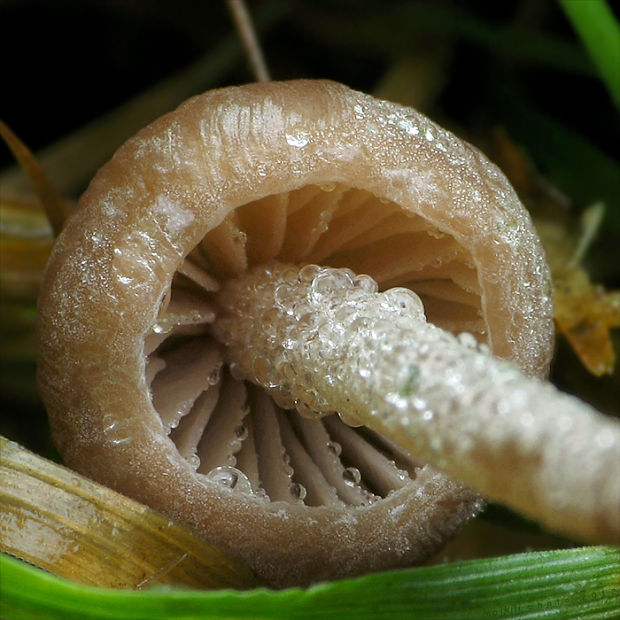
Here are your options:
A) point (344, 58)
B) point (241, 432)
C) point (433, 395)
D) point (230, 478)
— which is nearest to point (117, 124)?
point (344, 58)

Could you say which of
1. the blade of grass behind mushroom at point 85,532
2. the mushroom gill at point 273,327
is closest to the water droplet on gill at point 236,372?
the mushroom gill at point 273,327

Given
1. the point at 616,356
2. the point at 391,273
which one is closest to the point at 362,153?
the point at 391,273

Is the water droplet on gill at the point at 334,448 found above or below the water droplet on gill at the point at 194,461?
above

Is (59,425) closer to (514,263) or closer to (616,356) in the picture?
(514,263)

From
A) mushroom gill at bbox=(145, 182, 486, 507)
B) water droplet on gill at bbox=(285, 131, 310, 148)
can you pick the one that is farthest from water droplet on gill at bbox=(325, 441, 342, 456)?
water droplet on gill at bbox=(285, 131, 310, 148)

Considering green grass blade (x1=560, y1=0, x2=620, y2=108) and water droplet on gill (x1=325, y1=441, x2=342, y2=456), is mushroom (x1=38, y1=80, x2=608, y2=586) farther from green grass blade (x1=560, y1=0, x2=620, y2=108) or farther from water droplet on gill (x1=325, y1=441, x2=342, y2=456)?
green grass blade (x1=560, y1=0, x2=620, y2=108)

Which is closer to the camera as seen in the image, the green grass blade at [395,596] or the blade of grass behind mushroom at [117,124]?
the green grass blade at [395,596]

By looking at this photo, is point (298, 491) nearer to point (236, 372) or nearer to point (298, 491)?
point (298, 491)

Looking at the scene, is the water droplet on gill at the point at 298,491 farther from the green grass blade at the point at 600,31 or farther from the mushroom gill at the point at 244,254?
the green grass blade at the point at 600,31
